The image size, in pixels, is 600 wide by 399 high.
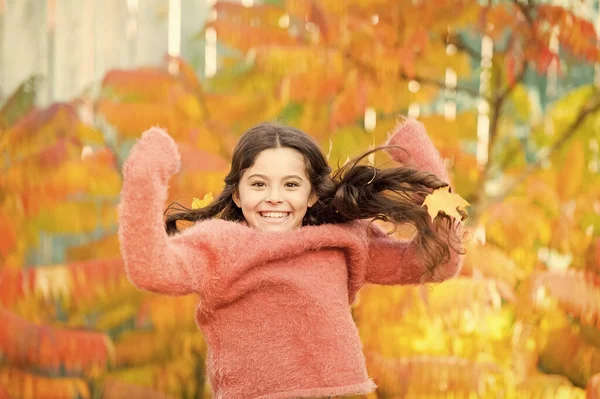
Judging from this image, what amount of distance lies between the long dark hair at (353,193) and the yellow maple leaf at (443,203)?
0.05 meters

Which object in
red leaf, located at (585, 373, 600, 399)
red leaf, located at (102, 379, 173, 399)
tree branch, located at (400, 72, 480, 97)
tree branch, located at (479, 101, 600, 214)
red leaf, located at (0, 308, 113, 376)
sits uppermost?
tree branch, located at (400, 72, 480, 97)

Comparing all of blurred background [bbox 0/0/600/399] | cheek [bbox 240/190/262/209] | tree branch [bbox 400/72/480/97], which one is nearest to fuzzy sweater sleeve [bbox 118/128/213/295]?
cheek [bbox 240/190/262/209]

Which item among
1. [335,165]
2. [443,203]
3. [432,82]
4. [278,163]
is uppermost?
[432,82]

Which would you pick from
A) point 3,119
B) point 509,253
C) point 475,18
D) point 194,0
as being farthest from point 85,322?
point 475,18

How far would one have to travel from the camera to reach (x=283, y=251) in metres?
2.08

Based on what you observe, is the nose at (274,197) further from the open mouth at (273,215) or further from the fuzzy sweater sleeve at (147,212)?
the fuzzy sweater sleeve at (147,212)

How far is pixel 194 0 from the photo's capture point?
496 centimetres

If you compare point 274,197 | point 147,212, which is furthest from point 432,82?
point 147,212

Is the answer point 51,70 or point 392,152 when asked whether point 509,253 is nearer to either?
point 392,152

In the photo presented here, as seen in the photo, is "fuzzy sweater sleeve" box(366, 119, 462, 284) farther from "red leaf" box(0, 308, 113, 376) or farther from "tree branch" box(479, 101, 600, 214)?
"tree branch" box(479, 101, 600, 214)

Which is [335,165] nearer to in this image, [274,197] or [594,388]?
[594,388]

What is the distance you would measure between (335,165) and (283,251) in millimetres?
2089

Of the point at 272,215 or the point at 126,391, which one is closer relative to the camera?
the point at 272,215

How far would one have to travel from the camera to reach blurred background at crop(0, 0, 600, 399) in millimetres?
3877
